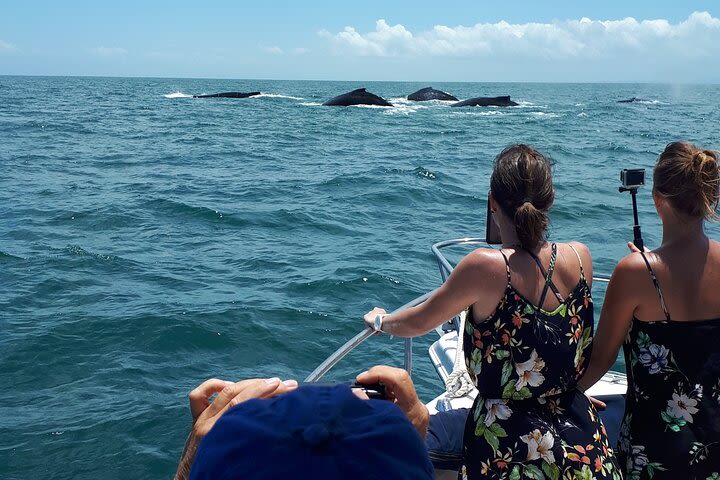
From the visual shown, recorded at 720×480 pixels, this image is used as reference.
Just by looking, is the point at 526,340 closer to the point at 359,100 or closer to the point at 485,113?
the point at 485,113

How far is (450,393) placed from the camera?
3.95 m

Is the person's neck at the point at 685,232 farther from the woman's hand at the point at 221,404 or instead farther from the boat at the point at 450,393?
the woman's hand at the point at 221,404

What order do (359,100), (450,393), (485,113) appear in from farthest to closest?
(359,100), (485,113), (450,393)

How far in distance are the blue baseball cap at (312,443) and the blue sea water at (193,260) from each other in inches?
205

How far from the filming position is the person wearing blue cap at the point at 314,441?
1.07 m

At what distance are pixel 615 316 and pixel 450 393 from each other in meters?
1.36

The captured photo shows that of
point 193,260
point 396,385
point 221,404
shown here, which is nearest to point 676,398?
point 396,385

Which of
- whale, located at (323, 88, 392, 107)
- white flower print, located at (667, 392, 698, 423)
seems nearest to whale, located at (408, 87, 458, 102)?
whale, located at (323, 88, 392, 107)

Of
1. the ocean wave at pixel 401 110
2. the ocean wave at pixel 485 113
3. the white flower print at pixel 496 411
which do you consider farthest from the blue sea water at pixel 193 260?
the ocean wave at pixel 485 113

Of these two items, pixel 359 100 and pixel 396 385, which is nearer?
pixel 396 385

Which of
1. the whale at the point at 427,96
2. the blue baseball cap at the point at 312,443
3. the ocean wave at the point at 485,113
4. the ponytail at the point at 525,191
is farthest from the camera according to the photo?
the whale at the point at 427,96

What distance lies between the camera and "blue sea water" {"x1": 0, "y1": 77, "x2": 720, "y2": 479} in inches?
274

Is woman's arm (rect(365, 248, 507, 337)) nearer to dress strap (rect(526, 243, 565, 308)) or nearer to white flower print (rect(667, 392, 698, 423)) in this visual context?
dress strap (rect(526, 243, 565, 308))

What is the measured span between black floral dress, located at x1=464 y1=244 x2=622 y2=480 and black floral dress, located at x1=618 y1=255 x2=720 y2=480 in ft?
0.58
